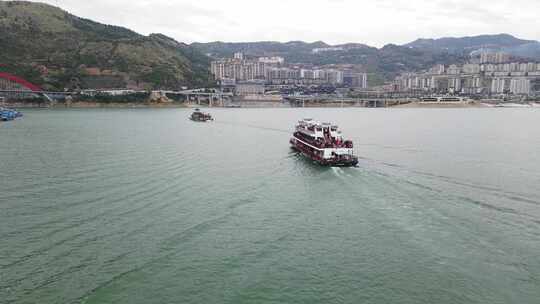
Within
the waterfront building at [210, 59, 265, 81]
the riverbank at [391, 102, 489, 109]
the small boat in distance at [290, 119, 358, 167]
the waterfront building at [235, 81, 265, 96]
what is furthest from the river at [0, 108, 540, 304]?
the waterfront building at [210, 59, 265, 81]

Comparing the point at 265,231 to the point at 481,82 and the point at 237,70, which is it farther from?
the point at 481,82

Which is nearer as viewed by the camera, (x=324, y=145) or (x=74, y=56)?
(x=324, y=145)

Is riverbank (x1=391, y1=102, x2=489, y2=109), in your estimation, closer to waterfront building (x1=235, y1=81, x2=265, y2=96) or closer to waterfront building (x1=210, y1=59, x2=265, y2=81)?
waterfront building (x1=235, y1=81, x2=265, y2=96)

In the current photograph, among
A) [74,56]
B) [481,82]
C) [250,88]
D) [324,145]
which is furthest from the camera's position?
[481,82]

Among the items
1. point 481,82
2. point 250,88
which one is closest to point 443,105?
point 250,88

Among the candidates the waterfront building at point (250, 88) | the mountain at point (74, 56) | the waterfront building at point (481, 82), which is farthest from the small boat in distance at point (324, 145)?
the waterfront building at point (481, 82)
